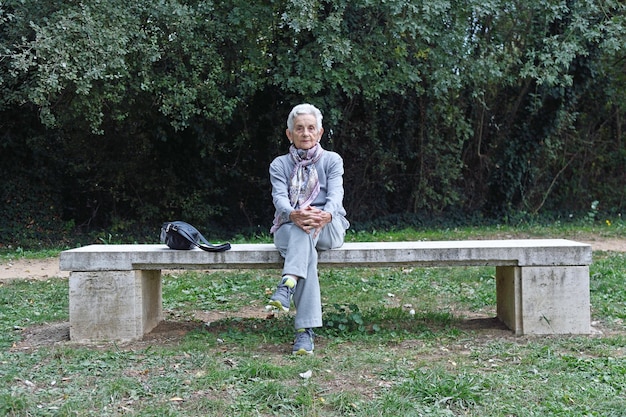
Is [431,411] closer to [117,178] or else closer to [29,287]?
[29,287]

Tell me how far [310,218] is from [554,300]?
172cm

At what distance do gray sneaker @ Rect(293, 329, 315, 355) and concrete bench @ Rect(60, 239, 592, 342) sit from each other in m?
0.50

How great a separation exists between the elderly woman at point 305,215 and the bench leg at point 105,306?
1045mm

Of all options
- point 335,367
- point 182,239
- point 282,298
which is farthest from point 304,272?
point 182,239

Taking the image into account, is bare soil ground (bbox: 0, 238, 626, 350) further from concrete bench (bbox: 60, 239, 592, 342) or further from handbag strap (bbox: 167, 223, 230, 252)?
handbag strap (bbox: 167, 223, 230, 252)

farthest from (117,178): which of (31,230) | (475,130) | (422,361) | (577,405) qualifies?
(577,405)

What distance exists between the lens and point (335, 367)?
3994mm

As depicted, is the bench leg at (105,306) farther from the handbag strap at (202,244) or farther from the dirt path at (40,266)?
the dirt path at (40,266)

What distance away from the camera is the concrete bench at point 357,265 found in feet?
15.4

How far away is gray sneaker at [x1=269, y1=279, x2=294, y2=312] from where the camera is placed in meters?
4.22

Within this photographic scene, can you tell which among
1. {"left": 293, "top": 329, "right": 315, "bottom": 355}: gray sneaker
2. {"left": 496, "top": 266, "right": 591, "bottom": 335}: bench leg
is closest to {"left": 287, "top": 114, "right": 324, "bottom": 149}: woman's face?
{"left": 293, "top": 329, "right": 315, "bottom": 355}: gray sneaker

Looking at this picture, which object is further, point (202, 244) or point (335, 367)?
point (202, 244)

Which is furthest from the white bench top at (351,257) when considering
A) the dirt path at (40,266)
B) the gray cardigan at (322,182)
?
the dirt path at (40,266)

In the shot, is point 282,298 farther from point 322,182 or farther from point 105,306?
point 105,306
